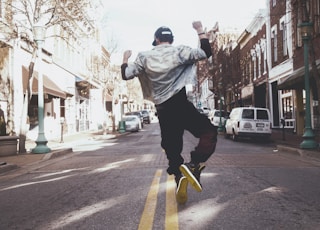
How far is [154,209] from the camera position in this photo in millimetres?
4438

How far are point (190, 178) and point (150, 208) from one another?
624 mm

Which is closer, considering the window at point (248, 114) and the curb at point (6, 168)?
the curb at point (6, 168)

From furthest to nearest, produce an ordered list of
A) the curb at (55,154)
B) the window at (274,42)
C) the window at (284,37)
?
the window at (274,42)
the window at (284,37)
the curb at (55,154)

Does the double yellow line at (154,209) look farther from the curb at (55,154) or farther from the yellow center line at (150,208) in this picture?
the curb at (55,154)

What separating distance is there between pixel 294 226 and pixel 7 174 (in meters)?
6.83

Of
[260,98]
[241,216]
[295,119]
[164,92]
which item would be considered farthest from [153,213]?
[260,98]

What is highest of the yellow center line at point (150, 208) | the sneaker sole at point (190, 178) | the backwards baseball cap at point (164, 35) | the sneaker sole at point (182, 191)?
the backwards baseball cap at point (164, 35)

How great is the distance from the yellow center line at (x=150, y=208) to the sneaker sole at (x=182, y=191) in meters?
0.31

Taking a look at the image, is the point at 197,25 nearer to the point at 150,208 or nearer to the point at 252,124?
the point at 150,208

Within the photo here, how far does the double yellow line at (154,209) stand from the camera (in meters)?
3.80

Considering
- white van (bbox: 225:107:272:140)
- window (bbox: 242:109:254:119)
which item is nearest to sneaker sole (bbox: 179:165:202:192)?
white van (bbox: 225:107:272:140)

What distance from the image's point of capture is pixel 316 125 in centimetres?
1978

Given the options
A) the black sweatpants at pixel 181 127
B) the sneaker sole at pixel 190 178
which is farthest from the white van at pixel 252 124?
the sneaker sole at pixel 190 178

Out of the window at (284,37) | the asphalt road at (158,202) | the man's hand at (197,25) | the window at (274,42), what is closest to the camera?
the asphalt road at (158,202)
